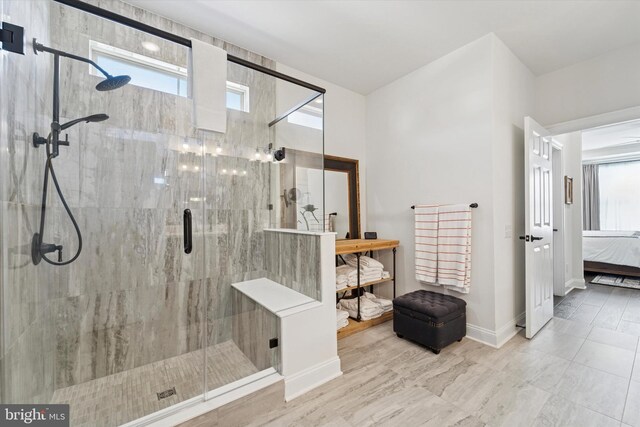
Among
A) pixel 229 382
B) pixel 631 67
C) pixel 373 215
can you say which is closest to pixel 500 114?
pixel 631 67

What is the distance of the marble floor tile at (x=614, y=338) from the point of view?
232 centimetres

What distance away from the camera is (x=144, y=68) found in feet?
6.89

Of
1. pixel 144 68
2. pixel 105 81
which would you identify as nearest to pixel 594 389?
pixel 105 81

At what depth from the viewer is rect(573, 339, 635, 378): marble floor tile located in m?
1.98

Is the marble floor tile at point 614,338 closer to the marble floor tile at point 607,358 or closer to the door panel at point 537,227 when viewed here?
the marble floor tile at point 607,358

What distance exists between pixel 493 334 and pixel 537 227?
3.98 ft

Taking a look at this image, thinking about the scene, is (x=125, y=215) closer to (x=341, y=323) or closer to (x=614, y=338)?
(x=341, y=323)

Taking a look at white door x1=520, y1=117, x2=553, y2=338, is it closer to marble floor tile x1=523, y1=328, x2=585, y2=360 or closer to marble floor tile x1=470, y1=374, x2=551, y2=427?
marble floor tile x1=523, y1=328, x2=585, y2=360

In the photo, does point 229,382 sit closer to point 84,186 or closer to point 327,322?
point 327,322

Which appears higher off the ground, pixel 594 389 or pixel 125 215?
pixel 125 215

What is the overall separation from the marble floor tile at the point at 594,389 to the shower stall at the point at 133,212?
6.09 feet

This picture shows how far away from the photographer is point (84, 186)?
1895mm

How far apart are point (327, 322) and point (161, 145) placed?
1986mm

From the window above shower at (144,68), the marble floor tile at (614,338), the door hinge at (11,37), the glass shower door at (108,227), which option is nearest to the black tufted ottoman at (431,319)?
the marble floor tile at (614,338)
